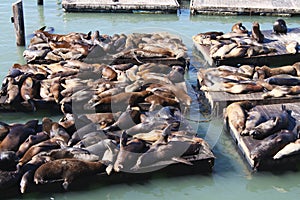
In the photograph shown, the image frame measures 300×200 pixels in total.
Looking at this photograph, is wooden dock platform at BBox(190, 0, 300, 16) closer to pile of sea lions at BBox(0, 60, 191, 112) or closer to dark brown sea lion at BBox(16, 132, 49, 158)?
pile of sea lions at BBox(0, 60, 191, 112)

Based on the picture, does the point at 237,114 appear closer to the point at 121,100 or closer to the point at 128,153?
the point at 121,100

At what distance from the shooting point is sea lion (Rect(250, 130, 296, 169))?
214 inches

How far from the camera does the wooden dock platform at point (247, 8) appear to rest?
14336 mm

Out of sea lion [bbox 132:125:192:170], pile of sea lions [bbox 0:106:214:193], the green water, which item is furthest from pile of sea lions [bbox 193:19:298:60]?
sea lion [bbox 132:125:192:170]

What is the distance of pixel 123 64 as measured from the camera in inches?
333

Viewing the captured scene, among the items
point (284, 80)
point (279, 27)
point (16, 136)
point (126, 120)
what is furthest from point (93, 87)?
point (279, 27)

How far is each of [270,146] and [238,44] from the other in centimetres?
446

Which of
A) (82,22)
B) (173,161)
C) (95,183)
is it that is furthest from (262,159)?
(82,22)

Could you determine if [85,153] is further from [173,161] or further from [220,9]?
[220,9]

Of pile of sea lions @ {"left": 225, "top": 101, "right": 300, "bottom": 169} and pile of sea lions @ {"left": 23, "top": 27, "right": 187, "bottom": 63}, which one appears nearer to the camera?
pile of sea lions @ {"left": 225, "top": 101, "right": 300, "bottom": 169}

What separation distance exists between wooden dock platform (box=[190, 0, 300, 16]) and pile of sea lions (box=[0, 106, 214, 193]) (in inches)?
360

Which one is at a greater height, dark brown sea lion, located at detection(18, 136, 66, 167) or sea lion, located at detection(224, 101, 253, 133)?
sea lion, located at detection(224, 101, 253, 133)

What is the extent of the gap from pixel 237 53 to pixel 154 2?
6093 millimetres

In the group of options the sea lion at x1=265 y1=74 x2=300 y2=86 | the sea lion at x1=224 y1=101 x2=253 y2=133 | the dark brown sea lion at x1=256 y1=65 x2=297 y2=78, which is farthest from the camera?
the dark brown sea lion at x1=256 y1=65 x2=297 y2=78
